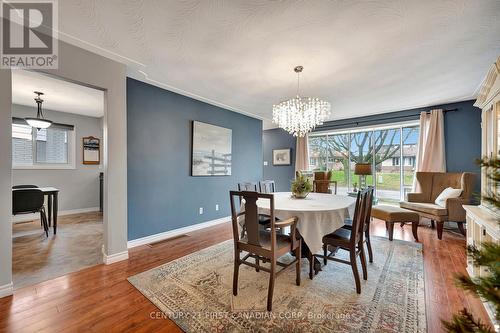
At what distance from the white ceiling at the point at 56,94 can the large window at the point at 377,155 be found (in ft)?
18.0

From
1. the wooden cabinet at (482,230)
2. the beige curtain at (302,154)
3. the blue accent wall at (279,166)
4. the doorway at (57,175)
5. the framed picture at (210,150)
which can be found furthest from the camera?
the blue accent wall at (279,166)

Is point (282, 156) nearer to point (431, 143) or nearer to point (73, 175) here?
point (431, 143)

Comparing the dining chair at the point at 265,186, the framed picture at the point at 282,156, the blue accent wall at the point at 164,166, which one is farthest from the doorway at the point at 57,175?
the framed picture at the point at 282,156

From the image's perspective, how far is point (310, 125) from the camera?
3125mm

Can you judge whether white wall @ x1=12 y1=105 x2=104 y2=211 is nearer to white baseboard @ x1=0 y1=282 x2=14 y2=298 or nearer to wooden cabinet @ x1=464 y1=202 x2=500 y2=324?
white baseboard @ x1=0 y1=282 x2=14 y2=298

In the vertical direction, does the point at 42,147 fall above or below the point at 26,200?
above

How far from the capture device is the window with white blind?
457cm

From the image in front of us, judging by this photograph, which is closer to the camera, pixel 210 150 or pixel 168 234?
pixel 168 234

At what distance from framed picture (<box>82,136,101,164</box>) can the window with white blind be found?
0.79ft

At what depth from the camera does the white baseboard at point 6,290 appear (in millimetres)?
1914

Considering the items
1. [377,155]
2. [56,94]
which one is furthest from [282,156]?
[56,94]

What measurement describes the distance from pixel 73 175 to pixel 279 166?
18.0 ft

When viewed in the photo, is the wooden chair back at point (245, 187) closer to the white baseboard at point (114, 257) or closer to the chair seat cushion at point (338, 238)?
the chair seat cushion at point (338, 238)

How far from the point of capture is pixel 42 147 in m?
4.90
